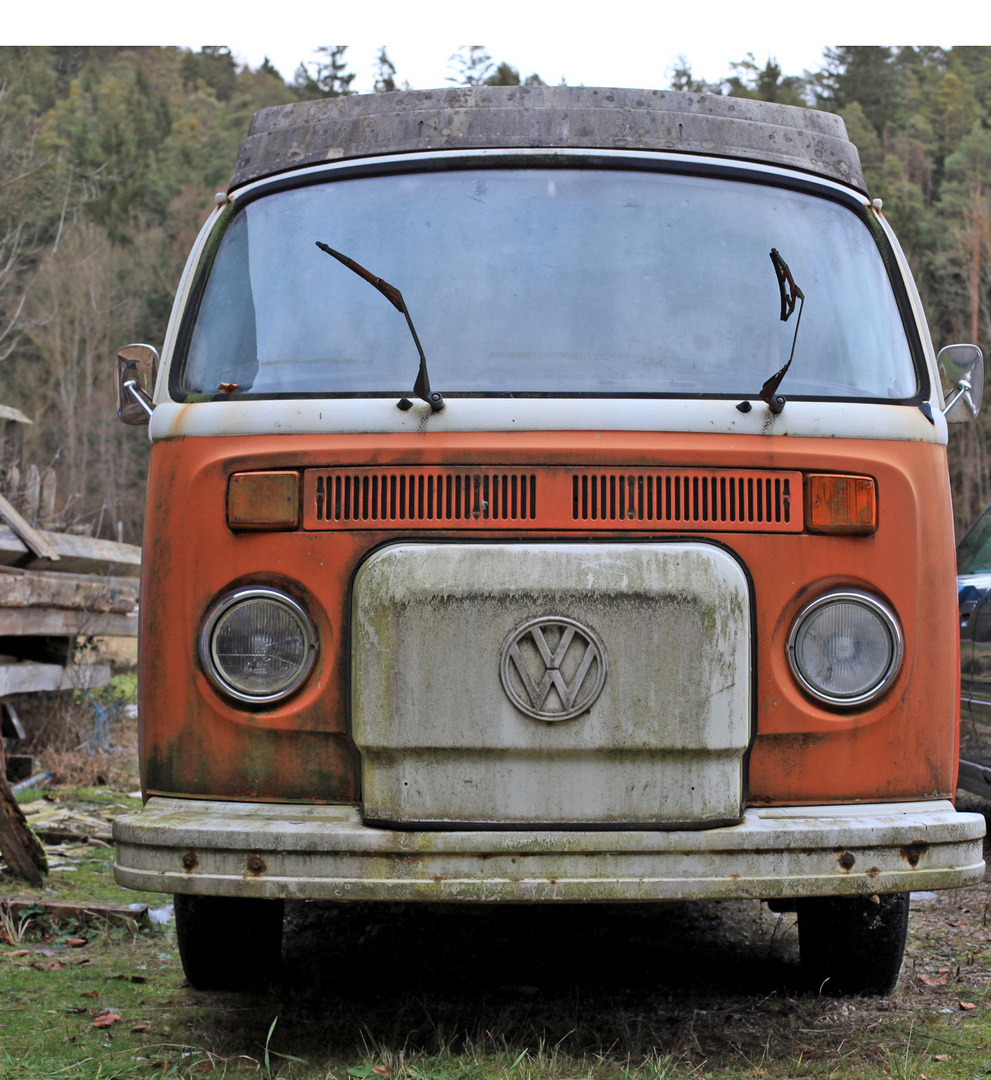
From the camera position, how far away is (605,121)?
3.52 m

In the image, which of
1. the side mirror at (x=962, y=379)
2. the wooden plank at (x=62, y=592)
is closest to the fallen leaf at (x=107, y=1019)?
the side mirror at (x=962, y=379)

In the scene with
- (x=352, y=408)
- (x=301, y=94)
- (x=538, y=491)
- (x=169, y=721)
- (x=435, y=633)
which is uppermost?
(x=301, y=94)

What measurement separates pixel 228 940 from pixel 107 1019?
38 cm

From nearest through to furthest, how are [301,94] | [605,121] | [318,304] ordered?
[318,304] < [605,121] < [301,94]

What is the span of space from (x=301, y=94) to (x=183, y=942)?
6424cm

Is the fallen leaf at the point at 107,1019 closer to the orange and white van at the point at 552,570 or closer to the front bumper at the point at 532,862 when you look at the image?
the orange and white van at the point at 552,570

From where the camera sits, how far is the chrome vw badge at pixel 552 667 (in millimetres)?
2713

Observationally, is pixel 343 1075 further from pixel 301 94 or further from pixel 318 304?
pixel 301 94

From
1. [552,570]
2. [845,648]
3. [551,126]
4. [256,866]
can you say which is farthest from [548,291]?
[256,866]

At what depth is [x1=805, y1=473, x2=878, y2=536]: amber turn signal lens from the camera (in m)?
2.91

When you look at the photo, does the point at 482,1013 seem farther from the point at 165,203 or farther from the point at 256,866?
the point at 165,203

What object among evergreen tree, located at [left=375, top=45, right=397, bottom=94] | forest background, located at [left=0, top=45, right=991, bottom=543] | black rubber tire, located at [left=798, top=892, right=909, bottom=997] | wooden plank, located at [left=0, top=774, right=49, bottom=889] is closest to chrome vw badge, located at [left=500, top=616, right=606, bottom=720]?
black rubber tire, located at [left=798, top=892, right=909, bottom=997]

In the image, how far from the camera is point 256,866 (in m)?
2.67

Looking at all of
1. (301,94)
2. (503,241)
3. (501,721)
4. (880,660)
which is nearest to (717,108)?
(503,241)
